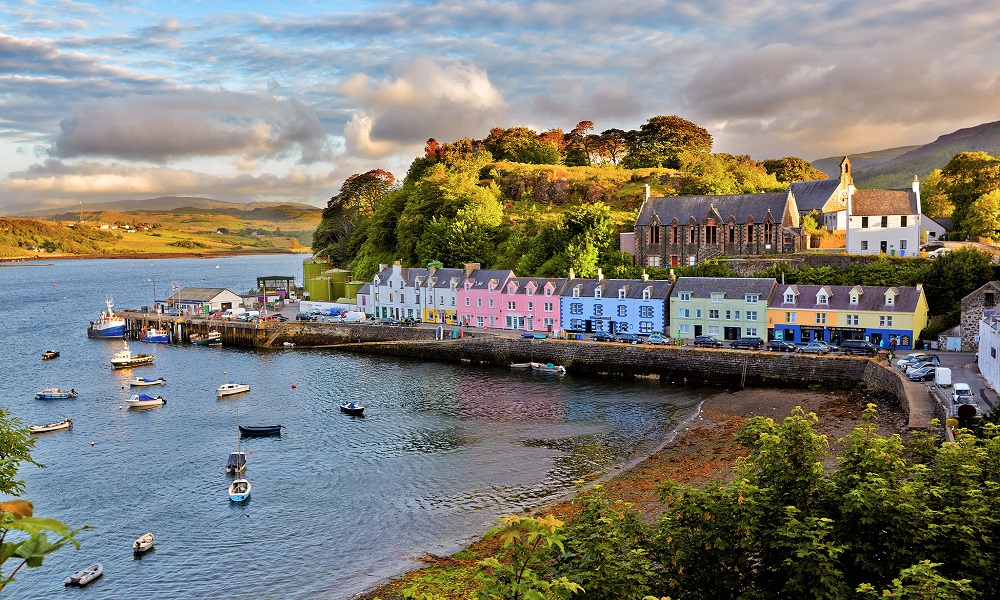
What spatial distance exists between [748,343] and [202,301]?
73759 mm

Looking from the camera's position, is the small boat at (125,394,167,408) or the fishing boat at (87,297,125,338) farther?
the fishing boat at (87,297,125,338)

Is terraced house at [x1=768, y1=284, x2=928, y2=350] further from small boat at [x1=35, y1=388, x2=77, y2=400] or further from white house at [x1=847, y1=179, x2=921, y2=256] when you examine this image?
small boat at [x1=35, y1=388, x2=77, y2=400]

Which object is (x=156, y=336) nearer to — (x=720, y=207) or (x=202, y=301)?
(x=202, y=301)

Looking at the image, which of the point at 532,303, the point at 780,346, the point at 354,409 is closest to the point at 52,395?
the point at 354,409

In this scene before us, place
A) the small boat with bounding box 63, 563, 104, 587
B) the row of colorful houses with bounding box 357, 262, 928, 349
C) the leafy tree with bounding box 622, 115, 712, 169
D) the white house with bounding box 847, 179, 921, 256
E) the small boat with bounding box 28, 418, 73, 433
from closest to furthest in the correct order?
1. the small boat with bounding box 63, 563, 104, 587
2. the small boat with bounding box 28, 418, 73, 433
3. the row of colorful houses with bounding box 357, 262, 928, 349
4. the white house with bounding box 847, 179, 921, 256
5. the leafy tree with bounding box 622, 115, 712, 169

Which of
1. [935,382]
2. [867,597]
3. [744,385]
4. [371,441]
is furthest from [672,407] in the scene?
[867,597]

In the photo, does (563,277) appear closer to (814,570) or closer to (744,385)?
(744,385)

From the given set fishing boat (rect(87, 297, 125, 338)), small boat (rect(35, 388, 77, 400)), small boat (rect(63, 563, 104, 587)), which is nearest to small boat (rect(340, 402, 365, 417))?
small boat (rect(63, 563, 104, 587))

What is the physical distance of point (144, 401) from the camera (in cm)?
5181

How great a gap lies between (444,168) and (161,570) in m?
96.1

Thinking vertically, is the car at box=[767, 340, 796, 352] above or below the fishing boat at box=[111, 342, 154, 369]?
above

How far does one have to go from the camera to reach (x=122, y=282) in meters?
194

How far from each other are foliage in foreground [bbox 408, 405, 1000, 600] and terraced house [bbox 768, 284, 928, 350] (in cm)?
4726

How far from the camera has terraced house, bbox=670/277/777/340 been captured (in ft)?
200
